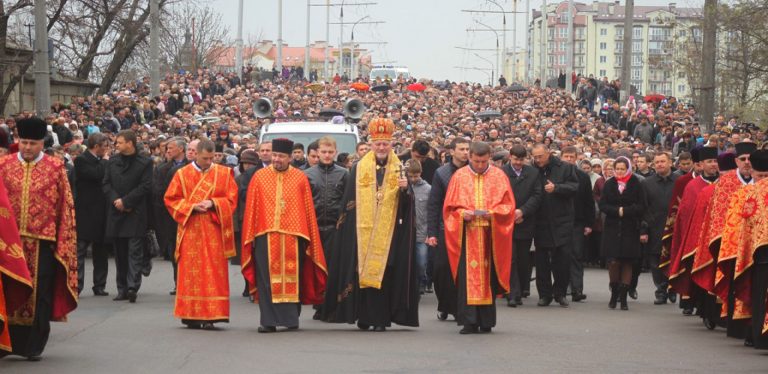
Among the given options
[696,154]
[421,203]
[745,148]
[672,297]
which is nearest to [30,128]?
[745,148]

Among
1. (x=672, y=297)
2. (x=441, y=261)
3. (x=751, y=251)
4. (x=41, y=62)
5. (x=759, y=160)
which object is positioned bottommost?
(x=672, y=297)

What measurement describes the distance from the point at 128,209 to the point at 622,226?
18.4ft

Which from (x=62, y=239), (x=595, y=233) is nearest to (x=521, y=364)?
(x=62, y=239)

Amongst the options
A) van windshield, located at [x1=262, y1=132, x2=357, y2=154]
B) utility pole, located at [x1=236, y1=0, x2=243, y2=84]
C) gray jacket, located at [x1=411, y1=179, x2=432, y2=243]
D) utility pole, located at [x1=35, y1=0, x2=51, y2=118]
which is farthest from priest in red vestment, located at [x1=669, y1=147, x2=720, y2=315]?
utility pole, located at [x1=236, y1=0, x2=243, y2=84]

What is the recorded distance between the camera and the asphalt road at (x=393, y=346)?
11492mm

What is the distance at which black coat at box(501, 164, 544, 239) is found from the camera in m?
16.9

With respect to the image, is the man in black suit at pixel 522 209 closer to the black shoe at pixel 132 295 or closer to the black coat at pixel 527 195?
the black coat at pixel 527 195

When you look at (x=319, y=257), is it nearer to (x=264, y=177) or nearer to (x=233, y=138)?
(x=264, y=177)

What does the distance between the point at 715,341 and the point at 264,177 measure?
14.7ft

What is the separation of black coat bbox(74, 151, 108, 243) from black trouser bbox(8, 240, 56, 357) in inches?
A: 228

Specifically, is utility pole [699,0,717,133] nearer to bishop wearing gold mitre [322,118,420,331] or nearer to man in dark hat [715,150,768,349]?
bishop wearing gold mitre [322,118,420,331]

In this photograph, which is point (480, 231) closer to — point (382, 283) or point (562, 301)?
point (382, 283)

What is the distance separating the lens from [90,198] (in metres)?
17.8

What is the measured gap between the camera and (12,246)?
10.8 meters
